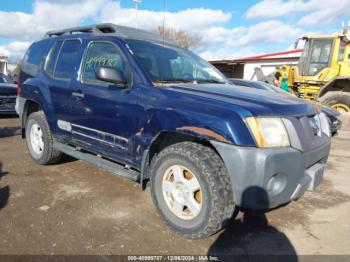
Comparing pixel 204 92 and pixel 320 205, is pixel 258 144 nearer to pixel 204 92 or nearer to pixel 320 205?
pixel 204 92

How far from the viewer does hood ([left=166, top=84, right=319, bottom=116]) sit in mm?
2850

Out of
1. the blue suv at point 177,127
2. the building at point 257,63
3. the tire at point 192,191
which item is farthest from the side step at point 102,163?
the building at point 257,63

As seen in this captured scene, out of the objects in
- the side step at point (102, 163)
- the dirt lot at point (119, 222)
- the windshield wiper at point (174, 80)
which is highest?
the windshield wiper at point (174, 80)

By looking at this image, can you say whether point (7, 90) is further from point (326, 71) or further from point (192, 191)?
point (326, 71)

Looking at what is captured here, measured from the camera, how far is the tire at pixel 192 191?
2854 mm

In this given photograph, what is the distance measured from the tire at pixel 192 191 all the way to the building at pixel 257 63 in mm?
21368

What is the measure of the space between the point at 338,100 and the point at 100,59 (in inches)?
362

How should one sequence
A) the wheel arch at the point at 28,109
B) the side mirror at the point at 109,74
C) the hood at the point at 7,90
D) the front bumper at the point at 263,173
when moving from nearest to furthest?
1. the front bumper at the point at 263,173
2. the side mirror at the point at 109,74
3. the wheel arch at the point at 28,109
4. the hood at the point at 7,90

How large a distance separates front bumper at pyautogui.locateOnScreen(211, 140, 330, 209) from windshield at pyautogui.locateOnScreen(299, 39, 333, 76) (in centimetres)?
986

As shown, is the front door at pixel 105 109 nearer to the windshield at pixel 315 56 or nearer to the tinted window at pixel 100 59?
the tinted window at pixel 100 59

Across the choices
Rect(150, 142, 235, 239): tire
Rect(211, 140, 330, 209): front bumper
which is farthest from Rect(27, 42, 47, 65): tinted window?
Rect(211, 140, 330, 209): front bumper

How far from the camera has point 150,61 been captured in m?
3.75

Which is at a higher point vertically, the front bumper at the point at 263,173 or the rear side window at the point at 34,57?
the rear side window at the point at 34,57

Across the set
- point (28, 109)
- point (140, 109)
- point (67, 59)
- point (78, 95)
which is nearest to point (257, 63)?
point (28, 109)
